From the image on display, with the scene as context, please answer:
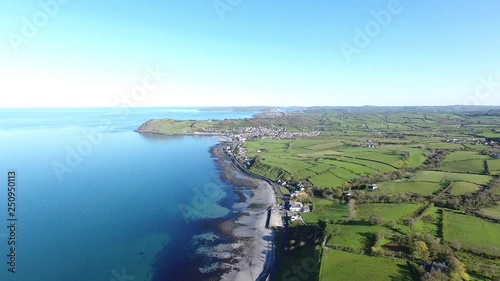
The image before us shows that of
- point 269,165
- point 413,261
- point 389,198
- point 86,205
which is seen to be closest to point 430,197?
point 389,198

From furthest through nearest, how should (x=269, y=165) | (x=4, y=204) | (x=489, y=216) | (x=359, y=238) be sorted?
(x=269, y=165) → (x=4, y=204) → (x=489, y=216) → (x=359, y=238)

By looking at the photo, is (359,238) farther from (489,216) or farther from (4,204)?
(4,204)

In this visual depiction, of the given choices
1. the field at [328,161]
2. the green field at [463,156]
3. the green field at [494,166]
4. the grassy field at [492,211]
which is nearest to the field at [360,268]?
the grassy field at [492,211]

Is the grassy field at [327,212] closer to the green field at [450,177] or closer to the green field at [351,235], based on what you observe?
the green field at [351,235]

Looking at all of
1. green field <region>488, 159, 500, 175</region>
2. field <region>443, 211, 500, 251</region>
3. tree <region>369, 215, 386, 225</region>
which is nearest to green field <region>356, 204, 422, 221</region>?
tree <region>369, 215, 386, 225</region>

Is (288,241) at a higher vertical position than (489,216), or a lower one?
lower

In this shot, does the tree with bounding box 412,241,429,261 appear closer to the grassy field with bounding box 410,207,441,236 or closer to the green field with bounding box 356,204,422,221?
the grassy field with bounding box 410,207,441,236

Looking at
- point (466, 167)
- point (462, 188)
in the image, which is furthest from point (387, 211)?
point (466, 167)

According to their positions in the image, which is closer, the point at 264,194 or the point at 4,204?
the point at 4,204
